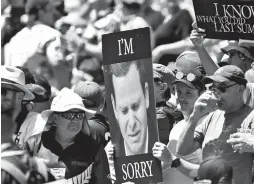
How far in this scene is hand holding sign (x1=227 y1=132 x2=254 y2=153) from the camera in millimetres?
6520

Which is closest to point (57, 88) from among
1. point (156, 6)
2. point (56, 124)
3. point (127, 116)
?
point (156, 6)

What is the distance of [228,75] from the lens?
671 cm

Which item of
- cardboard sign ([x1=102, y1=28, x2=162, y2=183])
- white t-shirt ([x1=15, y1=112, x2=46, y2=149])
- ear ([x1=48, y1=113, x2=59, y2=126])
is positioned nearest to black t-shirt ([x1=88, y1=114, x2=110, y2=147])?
ear ([x1=48, y1=113, x2=59, y2=126])

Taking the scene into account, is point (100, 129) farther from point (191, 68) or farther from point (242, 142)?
point (242, 142)

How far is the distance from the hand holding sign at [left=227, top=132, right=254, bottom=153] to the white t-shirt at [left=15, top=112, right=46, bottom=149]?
6.16ft

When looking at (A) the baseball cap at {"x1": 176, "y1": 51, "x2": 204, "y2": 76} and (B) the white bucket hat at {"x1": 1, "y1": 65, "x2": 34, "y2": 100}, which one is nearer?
(A) the baseball cap at {"x1": 176, "y1": 51, "x2": 204, "y2": 76}

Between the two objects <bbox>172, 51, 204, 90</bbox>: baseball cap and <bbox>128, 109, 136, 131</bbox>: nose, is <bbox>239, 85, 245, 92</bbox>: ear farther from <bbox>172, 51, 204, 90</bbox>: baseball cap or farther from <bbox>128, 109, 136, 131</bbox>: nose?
<bbox>128, 109, 136, 131</bbox>: nose

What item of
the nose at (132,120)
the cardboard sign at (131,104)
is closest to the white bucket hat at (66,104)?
the cardboard sign at (131,104)

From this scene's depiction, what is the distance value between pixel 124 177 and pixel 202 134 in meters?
0.65

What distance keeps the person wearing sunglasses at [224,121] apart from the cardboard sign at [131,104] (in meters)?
0.31

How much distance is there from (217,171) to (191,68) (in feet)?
3.43

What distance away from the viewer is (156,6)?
29.8ft

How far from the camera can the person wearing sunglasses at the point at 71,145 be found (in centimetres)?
754

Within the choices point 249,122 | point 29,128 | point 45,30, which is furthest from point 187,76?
point 45,30
